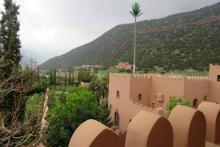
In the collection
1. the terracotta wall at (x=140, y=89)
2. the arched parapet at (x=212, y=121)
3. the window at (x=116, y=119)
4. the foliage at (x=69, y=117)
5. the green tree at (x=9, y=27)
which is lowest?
the window at (x=116, y=119)

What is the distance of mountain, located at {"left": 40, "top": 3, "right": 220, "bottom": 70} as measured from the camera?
42.6 meters

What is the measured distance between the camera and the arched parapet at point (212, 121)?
334cm

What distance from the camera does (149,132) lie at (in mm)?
2486

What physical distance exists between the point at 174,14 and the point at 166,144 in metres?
70.6

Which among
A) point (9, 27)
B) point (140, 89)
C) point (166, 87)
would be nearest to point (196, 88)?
point (166, 87)

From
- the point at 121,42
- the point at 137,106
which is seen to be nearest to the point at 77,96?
the point at 137,106

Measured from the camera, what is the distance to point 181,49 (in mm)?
46250

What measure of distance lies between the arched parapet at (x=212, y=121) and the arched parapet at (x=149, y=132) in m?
0.85

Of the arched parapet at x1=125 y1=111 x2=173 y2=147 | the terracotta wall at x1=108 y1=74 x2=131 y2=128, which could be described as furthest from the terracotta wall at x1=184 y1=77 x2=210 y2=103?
the arched parapet at x1=125 y1=111 x2=173 y2=147

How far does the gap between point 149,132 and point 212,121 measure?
1.21 metres

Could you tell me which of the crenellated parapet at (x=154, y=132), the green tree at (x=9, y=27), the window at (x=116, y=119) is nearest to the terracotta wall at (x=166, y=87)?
the window at (x=116, y=119)

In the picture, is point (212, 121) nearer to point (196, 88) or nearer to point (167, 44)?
point (196, 88)

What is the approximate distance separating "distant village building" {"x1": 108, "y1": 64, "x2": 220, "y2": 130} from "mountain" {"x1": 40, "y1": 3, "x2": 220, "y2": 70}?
16086 millimetres

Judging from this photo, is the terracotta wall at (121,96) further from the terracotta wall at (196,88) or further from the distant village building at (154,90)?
the terracotta wall at (196,88)
